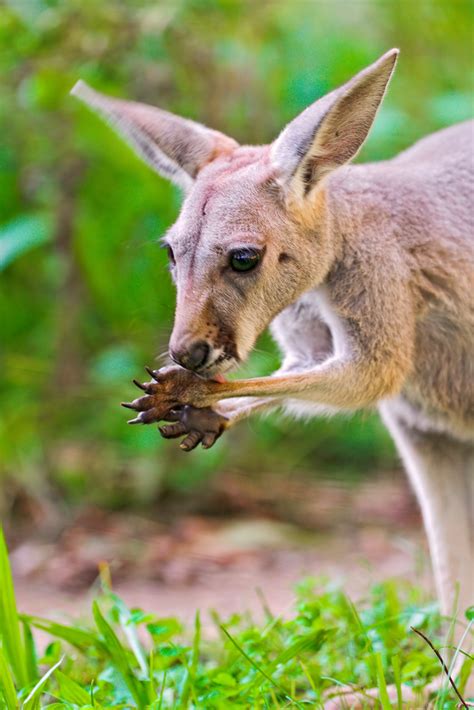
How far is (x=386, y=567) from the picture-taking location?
5406 mm

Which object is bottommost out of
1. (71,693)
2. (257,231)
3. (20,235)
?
(71,693)

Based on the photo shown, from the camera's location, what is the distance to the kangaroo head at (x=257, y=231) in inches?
107

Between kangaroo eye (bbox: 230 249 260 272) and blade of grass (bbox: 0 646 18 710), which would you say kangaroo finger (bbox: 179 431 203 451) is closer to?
kangaroo eye (bbox: 230 249 260 272)

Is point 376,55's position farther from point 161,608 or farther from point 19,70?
point 161,608

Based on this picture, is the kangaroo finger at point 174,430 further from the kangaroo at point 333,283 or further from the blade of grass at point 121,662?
the blade of grass at point 121,662

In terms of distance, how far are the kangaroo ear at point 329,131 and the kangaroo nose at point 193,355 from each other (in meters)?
0.53

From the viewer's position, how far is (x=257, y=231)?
280cm

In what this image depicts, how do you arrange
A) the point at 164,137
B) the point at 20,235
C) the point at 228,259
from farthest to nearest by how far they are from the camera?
the point at 20,235, the point at 164,137, the point at 228,259

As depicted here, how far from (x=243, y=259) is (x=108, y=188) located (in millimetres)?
3013

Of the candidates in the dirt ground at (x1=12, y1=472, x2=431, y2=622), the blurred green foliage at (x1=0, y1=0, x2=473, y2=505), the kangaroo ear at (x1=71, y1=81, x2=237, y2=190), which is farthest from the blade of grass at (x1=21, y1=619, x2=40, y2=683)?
the blurred green foliage at (x1=0, y1=0, x2=473, y2=505)

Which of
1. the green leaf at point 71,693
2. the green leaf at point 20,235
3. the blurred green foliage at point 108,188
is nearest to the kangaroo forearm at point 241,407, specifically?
the green leaf at point 71,693

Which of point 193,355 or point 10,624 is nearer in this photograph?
point 193,355

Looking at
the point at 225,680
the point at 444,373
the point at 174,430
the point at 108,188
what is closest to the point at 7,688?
the point at 225,680

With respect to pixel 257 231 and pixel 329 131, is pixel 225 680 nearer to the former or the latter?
pixel 257 231
